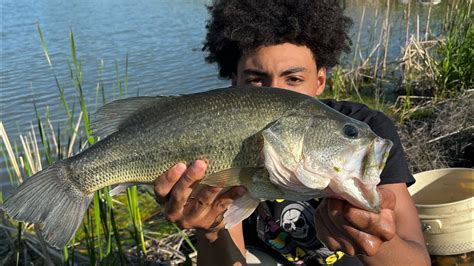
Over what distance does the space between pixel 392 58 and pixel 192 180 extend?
892 cm

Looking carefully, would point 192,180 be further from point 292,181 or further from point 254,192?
point 292,181

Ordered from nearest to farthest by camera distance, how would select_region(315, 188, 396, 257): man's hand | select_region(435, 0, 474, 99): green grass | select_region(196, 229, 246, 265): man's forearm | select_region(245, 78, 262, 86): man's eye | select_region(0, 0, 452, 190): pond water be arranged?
1. select_region(315, 188, 396, 257): man's hand
2. select_region(196, 229, 246, 265): man's forearm
3. select_region(245, 78, 262, 86): man's eye
4. select_region(435, 0, 474, 99): green grass
5. select_region(0, 0, 452, 190): pond water

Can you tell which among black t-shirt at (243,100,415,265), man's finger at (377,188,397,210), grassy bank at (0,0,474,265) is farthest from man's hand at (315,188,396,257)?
grassy bank at (0,0,474,265)

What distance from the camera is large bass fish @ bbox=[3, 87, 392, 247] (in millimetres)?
1630

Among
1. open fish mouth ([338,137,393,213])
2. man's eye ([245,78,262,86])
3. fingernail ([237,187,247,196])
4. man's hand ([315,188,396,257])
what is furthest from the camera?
man's eye ([245,78,262,86])

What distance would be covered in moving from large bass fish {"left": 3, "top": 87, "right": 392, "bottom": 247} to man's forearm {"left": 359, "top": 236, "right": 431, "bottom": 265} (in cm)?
54

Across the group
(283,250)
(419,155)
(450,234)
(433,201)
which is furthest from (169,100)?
(419,155)

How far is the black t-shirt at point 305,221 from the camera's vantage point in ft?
8.18

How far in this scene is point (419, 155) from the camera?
4711mm

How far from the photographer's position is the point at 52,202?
6.41ft

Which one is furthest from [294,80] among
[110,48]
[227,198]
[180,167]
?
[110,48]

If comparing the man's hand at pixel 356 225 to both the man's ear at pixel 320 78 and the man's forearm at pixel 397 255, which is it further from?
the man's ear at pixel 320 78

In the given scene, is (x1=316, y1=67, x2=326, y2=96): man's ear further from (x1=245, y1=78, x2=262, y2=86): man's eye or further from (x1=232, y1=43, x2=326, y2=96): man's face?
(x1=245, y1=78, x2=262, y2=86): man's eye

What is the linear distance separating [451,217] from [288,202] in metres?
1.45
